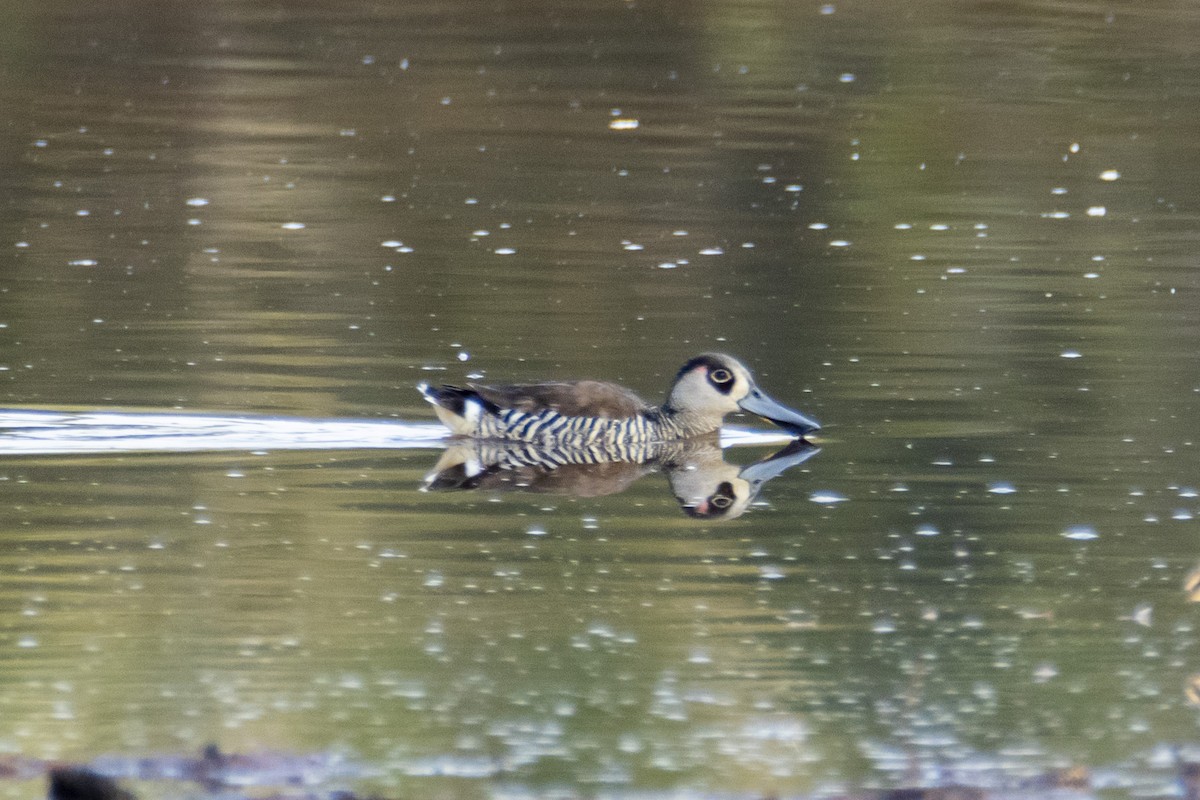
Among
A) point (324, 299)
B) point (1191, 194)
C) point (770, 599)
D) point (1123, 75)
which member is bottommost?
point (770, 599)

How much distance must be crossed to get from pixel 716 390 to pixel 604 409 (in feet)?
1.96

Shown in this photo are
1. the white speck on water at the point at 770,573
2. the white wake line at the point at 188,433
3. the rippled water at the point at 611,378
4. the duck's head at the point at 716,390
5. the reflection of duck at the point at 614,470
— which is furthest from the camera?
the duck's head at the point at 716,390

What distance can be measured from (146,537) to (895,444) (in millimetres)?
3334

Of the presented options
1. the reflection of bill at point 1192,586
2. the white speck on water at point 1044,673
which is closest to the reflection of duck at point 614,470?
the reflection of bill at point 1192,586

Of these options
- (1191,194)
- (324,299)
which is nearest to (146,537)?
(324,299)

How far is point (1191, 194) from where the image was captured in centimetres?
1831

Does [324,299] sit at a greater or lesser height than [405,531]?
greater

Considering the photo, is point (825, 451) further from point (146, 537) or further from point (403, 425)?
point (146, 537)

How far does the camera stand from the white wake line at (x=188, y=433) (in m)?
10.7

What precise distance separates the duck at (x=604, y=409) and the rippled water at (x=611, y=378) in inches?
10.3

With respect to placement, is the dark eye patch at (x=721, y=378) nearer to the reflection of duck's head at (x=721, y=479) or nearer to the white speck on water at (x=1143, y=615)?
Answer: the reflection of duck's head at (x=721, y=479)

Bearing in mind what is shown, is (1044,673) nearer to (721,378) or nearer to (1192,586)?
(1192,586)

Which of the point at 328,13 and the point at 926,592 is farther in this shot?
the point at 328,13

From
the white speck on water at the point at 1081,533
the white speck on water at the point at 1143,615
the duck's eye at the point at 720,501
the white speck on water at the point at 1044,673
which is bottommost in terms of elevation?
the white speck on water at the point at 1044,673
